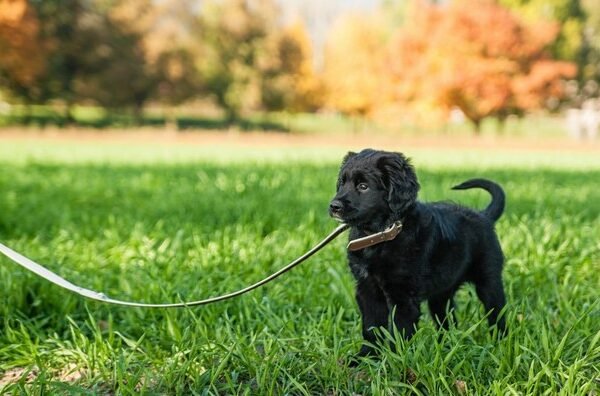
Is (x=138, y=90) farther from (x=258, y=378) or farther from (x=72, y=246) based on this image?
(x=258, y=378)

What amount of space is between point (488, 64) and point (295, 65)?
641 inches

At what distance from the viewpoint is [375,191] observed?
304 centimetres

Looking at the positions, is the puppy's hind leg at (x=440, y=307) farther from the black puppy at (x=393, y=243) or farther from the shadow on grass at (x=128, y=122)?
the shadow on grass at (x=128, y=122)

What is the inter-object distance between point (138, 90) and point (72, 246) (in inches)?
1608

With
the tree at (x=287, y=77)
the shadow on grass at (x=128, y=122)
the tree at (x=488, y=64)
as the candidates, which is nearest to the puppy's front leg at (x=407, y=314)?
the tree at (x=488, y=64)

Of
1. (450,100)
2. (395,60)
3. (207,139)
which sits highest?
(395,60)

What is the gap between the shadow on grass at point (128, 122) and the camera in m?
41.4

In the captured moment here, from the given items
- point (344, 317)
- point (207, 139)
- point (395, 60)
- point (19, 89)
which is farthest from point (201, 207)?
point (19, 89)

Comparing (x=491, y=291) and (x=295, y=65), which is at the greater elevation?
(x=295, y=65)

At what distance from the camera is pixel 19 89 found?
40.4 meters

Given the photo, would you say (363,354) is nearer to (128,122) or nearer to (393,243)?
(393,243)

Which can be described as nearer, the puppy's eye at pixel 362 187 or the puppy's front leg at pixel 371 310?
the puppy's eye at pixel 362 187

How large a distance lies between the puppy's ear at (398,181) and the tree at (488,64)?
1330 inches

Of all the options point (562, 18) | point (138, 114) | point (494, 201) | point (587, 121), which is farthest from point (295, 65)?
point (494, 201)
